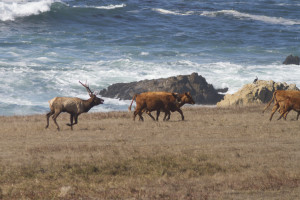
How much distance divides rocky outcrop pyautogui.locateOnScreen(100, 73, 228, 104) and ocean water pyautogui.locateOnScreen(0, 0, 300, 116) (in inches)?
50.5

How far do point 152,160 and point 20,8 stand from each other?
188ft

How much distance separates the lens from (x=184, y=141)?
58.2 ft

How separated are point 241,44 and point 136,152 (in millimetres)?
48907

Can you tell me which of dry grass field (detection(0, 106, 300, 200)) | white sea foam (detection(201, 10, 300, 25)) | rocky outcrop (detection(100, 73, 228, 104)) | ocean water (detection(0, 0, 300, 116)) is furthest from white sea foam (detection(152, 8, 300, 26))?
Result: dry grass field (detection(0, 106, 300, 200))

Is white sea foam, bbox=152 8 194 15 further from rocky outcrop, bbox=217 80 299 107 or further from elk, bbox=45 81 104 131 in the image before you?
elk, bbox=45 81 104 131

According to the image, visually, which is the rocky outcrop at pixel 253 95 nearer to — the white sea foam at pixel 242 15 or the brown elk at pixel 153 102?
the brown elk at pixel 153 102

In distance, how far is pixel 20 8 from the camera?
227 feet

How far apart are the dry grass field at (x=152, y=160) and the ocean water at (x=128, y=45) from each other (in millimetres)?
16778

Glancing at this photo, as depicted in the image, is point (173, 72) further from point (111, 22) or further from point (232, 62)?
point (111, 22)

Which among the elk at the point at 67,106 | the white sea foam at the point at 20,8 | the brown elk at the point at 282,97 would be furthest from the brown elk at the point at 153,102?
the white sea foam at the point at 20,8

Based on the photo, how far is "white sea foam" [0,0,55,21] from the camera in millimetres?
66125

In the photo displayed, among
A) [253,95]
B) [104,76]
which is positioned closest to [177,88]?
[253,95]

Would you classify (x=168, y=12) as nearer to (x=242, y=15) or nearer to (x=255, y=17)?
(x=242, y=15)

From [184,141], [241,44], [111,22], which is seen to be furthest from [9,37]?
[184,141]
